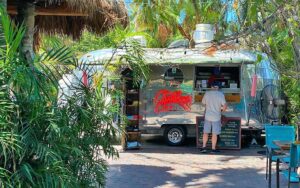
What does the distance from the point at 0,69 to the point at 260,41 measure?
3731mm

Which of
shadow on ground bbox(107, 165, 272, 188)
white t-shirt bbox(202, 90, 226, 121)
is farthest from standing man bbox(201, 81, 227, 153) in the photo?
shadow on ground bbox(107, 165, 272, 188)

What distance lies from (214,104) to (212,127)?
1.92ft

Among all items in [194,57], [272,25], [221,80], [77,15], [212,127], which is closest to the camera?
[272,25]

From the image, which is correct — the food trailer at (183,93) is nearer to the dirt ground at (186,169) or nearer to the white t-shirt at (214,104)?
the dirt ground at (186,169)

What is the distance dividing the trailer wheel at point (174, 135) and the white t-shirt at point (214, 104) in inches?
52.6

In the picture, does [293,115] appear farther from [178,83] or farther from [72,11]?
[72,11]

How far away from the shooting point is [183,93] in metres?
12.5

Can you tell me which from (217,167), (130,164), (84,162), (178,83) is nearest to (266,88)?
(178,83)

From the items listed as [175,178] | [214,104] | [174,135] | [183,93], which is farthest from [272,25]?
[174,135]

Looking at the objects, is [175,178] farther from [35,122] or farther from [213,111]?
[35,122]

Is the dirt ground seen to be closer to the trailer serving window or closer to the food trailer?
the food trailer

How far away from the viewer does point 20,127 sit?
4094 millimetres

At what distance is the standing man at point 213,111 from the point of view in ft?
37.7

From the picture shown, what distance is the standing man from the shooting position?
1149 centimetres
